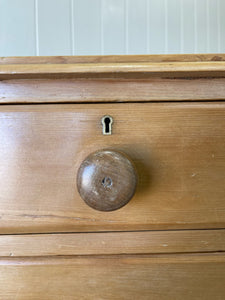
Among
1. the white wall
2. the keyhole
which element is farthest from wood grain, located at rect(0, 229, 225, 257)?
the white wall

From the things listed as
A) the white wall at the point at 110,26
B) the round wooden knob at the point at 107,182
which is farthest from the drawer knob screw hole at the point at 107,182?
the white wall at the point at 110,26

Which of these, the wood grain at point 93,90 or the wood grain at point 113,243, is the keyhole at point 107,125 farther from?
the wood grain at point 113,243

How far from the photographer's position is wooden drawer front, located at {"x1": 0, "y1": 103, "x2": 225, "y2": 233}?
35 cm

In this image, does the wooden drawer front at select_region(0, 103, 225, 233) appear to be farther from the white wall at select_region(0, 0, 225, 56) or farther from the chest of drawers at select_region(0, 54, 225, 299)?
the white wall at select_region(0, 0, 225, 56)

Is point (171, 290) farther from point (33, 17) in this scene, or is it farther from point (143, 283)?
point (33, 17)

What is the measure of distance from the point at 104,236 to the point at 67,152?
12cm

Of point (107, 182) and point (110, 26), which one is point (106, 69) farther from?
point (110, 26)

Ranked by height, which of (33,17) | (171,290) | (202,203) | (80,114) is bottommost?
(171,290)

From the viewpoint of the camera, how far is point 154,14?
819 mm

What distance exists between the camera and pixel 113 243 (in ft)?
1.20

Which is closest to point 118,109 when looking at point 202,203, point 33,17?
point 202,203

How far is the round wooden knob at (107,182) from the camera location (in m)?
0.31

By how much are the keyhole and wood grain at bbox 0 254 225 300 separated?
17 cm

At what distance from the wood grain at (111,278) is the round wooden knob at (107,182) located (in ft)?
0.33
